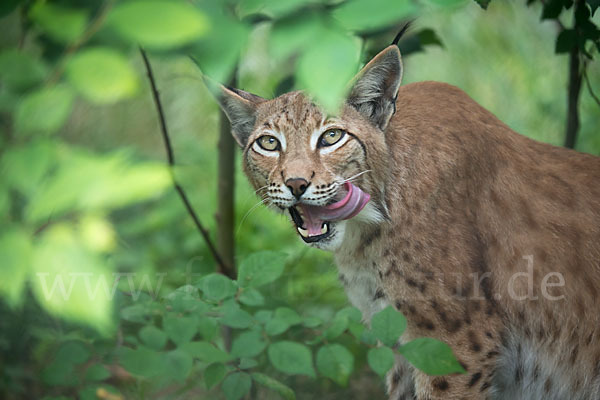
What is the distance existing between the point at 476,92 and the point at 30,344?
6.26 meters

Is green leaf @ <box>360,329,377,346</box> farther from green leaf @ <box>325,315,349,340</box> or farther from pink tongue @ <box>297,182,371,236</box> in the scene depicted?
pink tongue @ <box>297,182,371,236</box>

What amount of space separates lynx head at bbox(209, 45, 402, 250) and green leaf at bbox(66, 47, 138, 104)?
1.62m

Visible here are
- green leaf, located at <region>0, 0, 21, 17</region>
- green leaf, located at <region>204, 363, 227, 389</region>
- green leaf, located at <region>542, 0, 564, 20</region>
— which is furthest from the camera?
green leaf, located at <region>542, 0, 564, 20</region>

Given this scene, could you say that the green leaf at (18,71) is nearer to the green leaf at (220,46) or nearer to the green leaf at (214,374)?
the green leaf at (220,46)

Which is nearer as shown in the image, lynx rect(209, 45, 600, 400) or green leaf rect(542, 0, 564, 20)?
lynx rect(209, 45, 600, 400)

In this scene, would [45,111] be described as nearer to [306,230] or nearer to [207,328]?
[207,328]

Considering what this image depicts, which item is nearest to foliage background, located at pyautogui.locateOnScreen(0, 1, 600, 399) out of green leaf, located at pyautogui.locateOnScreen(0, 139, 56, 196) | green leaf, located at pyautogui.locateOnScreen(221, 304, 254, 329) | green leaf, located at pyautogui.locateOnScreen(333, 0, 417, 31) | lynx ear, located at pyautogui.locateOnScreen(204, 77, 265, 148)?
green leaf, located at pyautogui.locateOnScreen(0, 139, 56, 196)

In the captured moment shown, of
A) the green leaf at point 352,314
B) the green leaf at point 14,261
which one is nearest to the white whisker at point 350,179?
the green leaf at point 352,314

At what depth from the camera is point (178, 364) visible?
2.03 meters

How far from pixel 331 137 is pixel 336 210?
342 mm

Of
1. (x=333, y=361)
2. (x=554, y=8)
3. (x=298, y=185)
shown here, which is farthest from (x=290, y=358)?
(x=554, y=8)

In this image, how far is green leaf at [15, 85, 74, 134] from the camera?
1062 mm

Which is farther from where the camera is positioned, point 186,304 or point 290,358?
point 186,304

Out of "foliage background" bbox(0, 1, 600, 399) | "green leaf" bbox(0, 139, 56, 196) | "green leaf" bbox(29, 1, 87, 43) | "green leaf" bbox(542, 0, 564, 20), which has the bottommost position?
"foliage background" bbox(0, 1, 600, 399)
